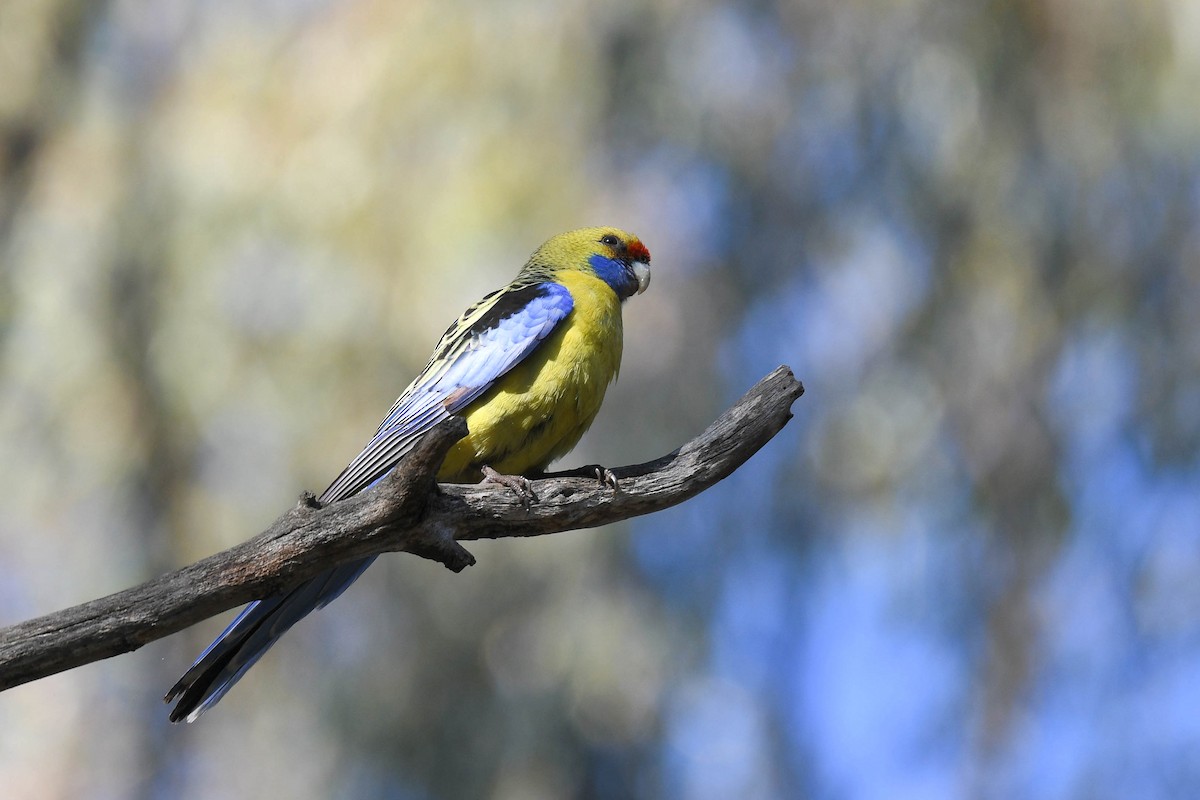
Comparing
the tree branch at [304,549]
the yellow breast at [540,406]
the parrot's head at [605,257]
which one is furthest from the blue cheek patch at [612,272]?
the tree branch at [304,549]

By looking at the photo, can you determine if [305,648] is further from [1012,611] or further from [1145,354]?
[1145,354]

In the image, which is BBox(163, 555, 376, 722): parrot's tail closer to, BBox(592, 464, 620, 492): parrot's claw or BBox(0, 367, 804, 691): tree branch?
BBox(0, 367, 804, 691): tree branch

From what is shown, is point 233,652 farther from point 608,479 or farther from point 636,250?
point 636,250

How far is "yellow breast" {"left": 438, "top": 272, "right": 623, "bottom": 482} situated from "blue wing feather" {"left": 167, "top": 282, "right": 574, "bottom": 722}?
0.14 ft

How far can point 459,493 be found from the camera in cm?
268

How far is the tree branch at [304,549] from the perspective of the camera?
2.33 meters

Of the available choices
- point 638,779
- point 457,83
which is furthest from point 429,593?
point 457,83

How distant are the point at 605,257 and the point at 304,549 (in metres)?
1.86

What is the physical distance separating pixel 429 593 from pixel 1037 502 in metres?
3.05

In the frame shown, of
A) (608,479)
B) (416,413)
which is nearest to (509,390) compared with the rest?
(416,413)

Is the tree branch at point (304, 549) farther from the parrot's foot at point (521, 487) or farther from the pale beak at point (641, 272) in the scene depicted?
Result: the pale beak at point (641, 272)

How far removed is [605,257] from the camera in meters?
4.05

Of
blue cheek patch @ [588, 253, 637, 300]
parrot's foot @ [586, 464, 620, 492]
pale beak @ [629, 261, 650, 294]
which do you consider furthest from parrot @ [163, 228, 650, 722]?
pale beak @ [629, 261, 650, 294]

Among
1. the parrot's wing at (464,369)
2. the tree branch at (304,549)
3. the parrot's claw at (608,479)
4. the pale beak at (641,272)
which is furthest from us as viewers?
the pale beak at (641,272)
